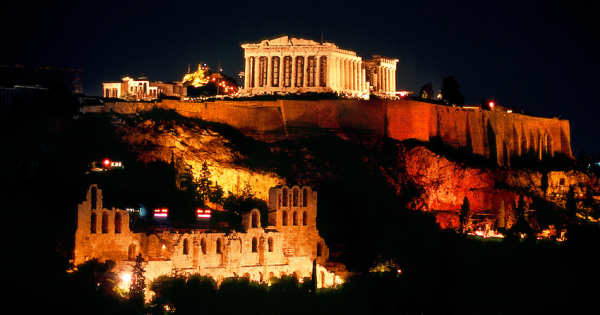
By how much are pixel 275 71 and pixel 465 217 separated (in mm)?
29483

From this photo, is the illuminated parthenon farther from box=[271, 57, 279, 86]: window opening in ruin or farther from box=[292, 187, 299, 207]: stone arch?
box=[292, 187, 299, 207]: stone arch

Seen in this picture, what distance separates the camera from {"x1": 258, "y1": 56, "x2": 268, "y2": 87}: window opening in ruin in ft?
339

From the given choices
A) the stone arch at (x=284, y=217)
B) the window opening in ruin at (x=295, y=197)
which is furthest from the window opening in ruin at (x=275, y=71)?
the stone arch at (x=284, y=217)

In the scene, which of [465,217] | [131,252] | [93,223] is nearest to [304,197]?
[131,252]

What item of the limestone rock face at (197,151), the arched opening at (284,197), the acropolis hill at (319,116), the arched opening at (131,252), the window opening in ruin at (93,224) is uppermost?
the acropolis hill at (319,116)

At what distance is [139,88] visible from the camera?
11012 centimetres

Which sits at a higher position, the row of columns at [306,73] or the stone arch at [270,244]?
the row of columns at [306,73]

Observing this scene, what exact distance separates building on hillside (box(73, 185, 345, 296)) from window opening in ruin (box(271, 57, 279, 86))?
3897cm

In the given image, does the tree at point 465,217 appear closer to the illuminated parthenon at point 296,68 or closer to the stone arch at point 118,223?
the illuminated parthenon at point 296,68

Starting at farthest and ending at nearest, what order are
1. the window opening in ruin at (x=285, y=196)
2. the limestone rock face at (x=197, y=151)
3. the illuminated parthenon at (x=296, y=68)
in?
1. the illuminated parthenon at (x=296, y=68)
2. the limestone rock face at (x=197, y=151)
3. the window opening in ruin at (x=285, y=196)

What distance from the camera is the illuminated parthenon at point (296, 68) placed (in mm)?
101625

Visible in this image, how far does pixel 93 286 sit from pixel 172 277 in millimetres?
4640

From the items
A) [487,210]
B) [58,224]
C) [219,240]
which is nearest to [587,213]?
[487,210]

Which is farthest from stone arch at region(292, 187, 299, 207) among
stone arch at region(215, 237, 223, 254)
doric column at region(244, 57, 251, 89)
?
doric column at region(244, 57, 251, 89)
